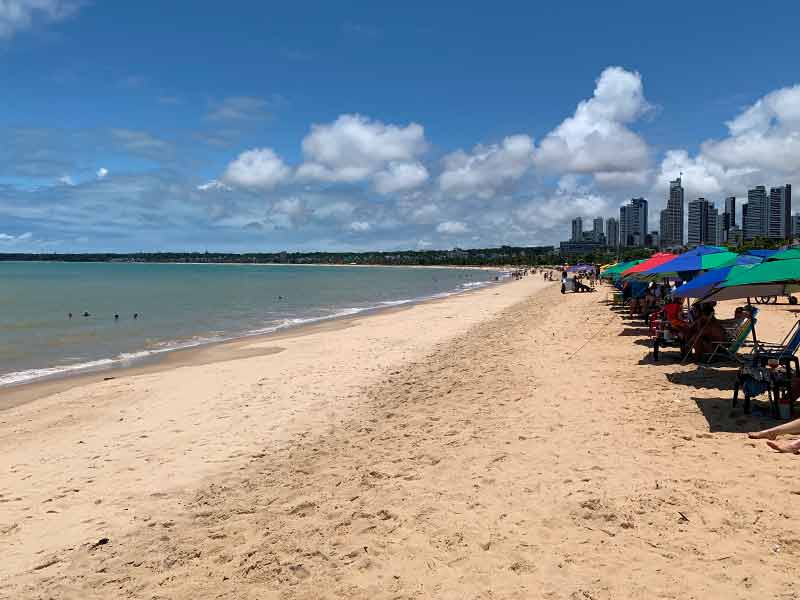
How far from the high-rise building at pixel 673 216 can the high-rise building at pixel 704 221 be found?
11169mm

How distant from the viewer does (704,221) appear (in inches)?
4990

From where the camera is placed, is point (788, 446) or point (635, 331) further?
point (635, 331)

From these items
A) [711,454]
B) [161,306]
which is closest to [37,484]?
[711,454]

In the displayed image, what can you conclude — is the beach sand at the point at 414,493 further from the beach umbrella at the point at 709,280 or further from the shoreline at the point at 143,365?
the shoreline at the point at 143,365

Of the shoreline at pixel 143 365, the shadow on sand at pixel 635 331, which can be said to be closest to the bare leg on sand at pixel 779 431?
the shadow on sand at pixel 635 331

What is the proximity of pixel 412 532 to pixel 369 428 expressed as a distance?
311 centimetres

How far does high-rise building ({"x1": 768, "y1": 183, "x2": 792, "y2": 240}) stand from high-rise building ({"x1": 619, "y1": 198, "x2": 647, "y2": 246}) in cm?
5589

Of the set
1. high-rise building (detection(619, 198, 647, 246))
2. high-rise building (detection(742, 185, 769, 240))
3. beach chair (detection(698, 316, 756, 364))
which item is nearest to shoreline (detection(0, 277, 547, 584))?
beach chair (detection(698, 316, 756, 364))

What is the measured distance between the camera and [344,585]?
12.3 feet

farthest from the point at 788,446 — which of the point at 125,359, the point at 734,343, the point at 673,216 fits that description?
the point at 673,216

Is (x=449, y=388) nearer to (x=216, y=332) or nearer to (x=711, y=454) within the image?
(x=711, y=454)

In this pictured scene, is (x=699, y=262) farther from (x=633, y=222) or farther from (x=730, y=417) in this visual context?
(x=633, y=222)

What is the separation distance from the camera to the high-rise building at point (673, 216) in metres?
141

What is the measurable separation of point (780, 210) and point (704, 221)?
15.4 meters
